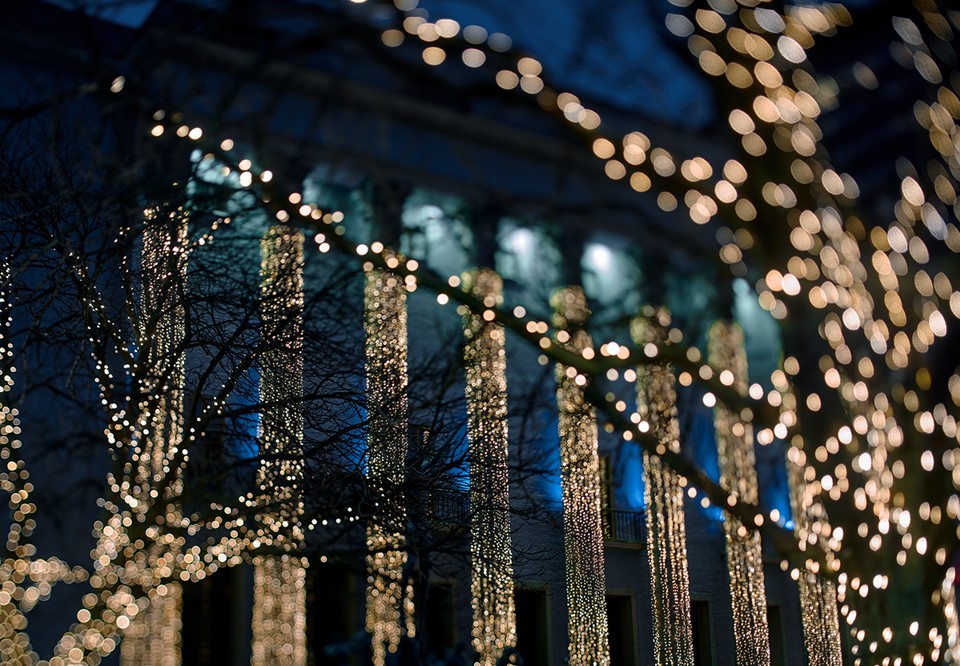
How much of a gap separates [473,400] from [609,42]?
74.6 inches

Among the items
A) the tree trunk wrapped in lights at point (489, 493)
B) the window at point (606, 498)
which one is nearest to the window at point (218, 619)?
the tree trunk wrapped in lights at point (489, 493)

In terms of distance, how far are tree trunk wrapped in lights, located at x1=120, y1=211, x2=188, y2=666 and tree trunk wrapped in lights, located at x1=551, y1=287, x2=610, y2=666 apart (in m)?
1.41

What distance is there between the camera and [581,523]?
3631 mm

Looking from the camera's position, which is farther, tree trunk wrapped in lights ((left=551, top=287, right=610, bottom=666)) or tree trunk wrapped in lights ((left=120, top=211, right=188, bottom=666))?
tree trunk wrapped in lights ((left=551, top=287, right=610, bottom=666))

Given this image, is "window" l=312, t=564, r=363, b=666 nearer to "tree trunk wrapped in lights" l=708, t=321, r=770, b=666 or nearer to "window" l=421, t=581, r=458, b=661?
"window" l=421, t=581, r=458, b=661

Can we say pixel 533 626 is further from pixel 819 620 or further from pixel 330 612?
pixel 819 620

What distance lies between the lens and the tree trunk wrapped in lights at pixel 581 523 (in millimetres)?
3551

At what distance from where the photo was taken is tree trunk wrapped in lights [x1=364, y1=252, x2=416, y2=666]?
327 centimetres

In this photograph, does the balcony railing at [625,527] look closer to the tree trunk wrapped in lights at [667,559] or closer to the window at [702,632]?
the tree trunk wrapped in lights at [667,559]

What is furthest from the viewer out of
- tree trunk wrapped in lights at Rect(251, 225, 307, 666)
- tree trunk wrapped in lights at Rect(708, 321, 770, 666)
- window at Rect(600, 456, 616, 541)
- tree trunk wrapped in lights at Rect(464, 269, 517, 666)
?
tree trunk wrapped in lights at Rect(708, 321, 770, 666)

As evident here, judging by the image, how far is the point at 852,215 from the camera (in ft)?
10.9

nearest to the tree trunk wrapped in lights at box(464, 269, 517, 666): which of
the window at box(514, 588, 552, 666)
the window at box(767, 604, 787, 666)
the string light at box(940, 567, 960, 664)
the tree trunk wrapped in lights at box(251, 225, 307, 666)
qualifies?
the window at box(514, 588, 552, 666)

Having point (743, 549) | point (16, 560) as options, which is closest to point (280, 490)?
point (16, 560)

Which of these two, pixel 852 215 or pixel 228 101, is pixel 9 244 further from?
pixel 852 215
